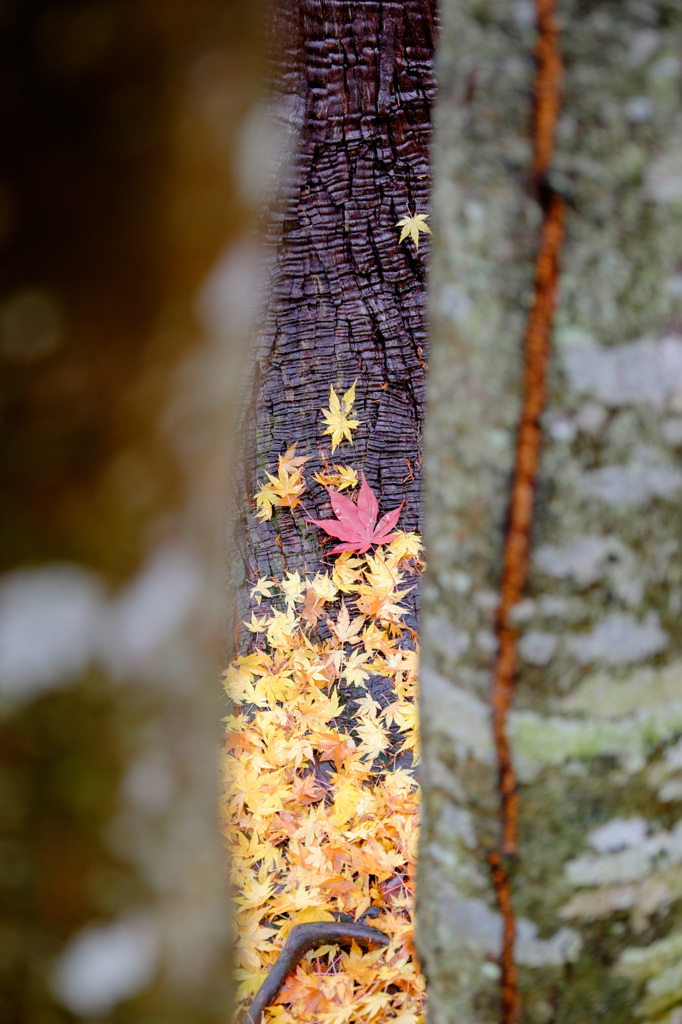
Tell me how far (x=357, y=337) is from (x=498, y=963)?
1.72 m

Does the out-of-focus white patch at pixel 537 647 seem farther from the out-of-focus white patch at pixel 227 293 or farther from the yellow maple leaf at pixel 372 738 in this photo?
the yellow maple leaf at pixel 372 738

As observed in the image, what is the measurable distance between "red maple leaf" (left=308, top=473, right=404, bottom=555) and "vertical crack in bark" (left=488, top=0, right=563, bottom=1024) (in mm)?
1481

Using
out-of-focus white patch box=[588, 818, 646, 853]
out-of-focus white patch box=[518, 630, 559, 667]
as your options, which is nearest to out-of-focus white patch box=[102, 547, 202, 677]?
out-of-focus white patch box=[518, 630, 559, 667]

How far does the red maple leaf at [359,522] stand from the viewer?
206 cm

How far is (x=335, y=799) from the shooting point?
1.77 meters

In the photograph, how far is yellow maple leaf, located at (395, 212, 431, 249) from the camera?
75.7 inches

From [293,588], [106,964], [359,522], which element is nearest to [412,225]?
[359,522]

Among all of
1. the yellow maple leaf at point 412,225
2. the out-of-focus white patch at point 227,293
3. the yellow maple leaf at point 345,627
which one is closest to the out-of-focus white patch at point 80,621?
the out-of-focus white patch at point 227,293

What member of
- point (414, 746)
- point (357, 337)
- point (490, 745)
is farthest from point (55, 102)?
point (414, 746)

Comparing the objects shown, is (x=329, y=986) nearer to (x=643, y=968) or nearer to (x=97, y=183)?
(x=643, y=968)

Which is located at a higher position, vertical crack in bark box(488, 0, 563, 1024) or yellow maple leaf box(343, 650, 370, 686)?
vertical crack in bark box(488, 0, 563, 1024)

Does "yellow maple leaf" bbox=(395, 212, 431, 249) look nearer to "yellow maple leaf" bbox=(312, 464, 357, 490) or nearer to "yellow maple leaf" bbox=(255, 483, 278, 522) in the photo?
"yellow maple leaf" bbox=(312, 464, 357, 490)

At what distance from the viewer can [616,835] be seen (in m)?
0.58

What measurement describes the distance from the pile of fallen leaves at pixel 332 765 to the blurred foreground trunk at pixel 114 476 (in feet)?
3.56
